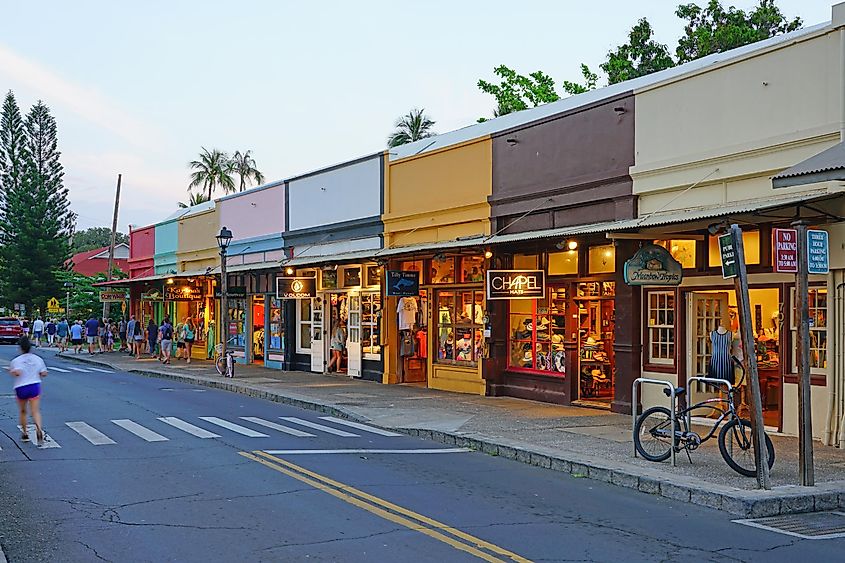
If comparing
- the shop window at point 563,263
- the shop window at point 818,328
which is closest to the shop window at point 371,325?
the shop window at point 563,263

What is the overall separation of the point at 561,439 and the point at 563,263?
5880mm

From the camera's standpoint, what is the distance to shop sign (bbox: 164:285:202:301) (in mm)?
A: 37031

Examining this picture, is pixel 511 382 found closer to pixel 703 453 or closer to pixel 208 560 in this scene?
pixel 703 453

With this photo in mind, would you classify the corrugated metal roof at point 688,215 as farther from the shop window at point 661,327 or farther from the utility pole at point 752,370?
the utility pole at point 752,370

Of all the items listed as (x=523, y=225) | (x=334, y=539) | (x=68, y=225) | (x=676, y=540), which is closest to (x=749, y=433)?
(x=676, y=540)

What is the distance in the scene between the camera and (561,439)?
14461 mm

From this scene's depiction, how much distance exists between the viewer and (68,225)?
7150cm

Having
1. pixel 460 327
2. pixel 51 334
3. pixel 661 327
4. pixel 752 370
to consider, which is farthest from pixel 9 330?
pixel 752 370

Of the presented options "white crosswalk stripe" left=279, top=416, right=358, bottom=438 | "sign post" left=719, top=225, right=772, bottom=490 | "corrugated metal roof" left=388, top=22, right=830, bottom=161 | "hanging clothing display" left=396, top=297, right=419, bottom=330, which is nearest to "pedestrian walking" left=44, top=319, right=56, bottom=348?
"corrugated metal roof" left=388, top=22, right=830, bottom=161

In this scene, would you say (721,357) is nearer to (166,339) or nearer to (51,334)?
(166,339)

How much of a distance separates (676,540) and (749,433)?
3.39m

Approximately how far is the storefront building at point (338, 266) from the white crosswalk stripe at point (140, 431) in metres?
8.22

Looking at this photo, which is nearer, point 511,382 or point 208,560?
point 208,560

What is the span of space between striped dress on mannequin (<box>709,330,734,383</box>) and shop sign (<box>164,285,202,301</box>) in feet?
84.4
